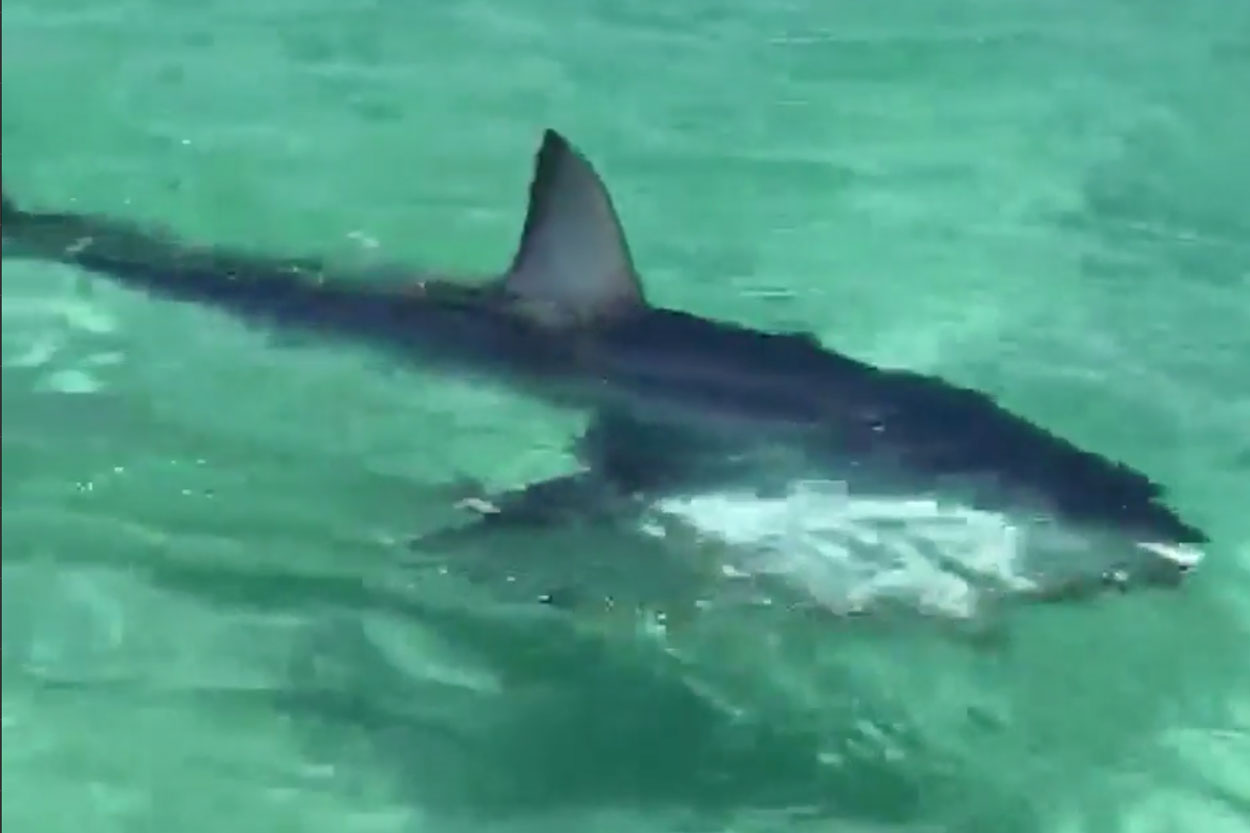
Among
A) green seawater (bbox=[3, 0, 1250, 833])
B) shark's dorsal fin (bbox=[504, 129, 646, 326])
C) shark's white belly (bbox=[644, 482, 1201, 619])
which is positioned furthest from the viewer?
shark's white belly (bbox=[644, 482, 1201, 619])

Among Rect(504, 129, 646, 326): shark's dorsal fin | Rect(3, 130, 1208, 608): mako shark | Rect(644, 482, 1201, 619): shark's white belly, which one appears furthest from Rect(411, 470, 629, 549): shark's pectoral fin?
A: Rect(504, 129, 646, 326): shark's dorsal fin

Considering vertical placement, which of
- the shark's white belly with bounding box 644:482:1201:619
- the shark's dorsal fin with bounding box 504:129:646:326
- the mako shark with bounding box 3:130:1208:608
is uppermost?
the shark's dorsal fin with bounding box 504:129:646:326

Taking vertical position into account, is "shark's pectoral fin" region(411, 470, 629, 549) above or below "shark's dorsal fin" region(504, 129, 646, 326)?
below

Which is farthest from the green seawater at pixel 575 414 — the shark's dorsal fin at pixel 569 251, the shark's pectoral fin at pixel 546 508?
the shark's dorsal fin at pixel 569 251

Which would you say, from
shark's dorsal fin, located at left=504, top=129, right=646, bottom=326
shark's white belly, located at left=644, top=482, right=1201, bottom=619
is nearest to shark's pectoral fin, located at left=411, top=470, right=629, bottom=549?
shark's white belly, located at left=644, top=482, right=1201, bottom=619

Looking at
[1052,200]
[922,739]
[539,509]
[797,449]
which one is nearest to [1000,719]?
[922,739]

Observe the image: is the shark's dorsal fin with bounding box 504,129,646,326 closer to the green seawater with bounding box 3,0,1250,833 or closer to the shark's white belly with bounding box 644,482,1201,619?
the green seawater with bounding box 3,0,1250,833

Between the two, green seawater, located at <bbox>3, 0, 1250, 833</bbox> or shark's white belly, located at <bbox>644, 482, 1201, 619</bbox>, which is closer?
green seawater, located at <bbox>3, 0, 1250, 833</bbox>

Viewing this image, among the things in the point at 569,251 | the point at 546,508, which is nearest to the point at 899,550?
the point at 546,508

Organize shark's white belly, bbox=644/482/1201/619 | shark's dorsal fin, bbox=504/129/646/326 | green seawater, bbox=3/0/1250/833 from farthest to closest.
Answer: shark's white belly, bbox=644/482/1201/619 → shark's dorsal fin, bbox=504/129/646/326 → green seawater, bbox=3/0/1250/833

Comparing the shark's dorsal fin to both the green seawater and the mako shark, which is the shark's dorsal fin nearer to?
the mako shark
